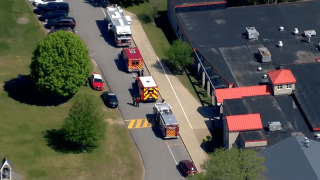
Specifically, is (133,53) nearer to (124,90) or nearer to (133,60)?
(133,60)

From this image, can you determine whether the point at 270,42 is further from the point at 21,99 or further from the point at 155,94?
the point at 21,99

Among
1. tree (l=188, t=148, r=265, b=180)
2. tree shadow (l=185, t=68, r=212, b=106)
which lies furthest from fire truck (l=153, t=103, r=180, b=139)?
tree (l=188, t=148, r=265, b=180)

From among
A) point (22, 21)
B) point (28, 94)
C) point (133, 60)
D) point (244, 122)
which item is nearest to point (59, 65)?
point (28, 94)

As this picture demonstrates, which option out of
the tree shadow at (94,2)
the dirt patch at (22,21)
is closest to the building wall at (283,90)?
the tree shadow at (94,2)

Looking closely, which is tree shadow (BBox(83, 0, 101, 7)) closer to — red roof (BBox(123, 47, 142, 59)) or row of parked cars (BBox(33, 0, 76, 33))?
row of parked cars (BBox(33, 0, 76, 33))

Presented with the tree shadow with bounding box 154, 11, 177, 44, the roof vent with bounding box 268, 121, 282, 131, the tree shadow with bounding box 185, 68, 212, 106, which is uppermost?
the roof vent with bounding box 268, 121, 282, 131

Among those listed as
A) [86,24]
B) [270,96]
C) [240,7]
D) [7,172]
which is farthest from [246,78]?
[7,172]

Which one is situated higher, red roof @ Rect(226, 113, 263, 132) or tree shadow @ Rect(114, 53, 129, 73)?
red roof @ Rect(226, 113, 263, 132)
